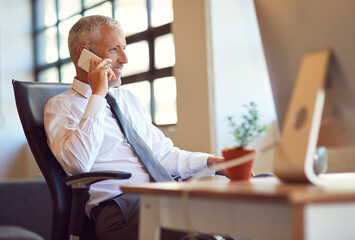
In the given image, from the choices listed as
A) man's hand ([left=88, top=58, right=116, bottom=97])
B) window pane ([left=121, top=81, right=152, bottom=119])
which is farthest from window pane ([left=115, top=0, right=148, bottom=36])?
man's hand ([left=88, top=58, right=116, bottom=97])

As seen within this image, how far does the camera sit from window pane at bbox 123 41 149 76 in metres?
4.41

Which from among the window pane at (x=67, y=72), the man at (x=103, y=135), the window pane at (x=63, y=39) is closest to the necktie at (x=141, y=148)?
the man at (x=103, y=135)

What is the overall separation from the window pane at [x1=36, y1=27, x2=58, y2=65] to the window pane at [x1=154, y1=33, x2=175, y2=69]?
6.75 feet

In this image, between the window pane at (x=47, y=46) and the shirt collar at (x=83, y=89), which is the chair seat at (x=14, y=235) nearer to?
the shirt collar at (x=83, y=89)

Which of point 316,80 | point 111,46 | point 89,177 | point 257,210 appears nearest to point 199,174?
point 257,210

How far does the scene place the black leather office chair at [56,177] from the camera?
5.39 ft

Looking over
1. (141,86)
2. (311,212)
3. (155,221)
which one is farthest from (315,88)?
(141,86)

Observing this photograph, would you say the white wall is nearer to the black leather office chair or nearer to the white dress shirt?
the white dress shirt

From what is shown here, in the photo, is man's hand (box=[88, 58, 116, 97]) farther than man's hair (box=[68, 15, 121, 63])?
No

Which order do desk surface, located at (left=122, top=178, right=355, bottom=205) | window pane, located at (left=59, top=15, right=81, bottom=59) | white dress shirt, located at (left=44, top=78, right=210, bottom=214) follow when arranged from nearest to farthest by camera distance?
1. desk surface, located at (left=122, top=178, right=355, bottom=205)
2. white dress shirt, located at (left=44, top=78, right=210, bottom=214)
3. window pane, located at (left=59, top=15, right=81, bottom=59)

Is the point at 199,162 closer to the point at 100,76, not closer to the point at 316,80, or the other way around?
the point at 100,76

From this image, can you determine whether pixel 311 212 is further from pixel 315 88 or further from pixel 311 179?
pixel 315 88

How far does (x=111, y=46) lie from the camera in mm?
2152

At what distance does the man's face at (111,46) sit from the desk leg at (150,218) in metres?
1.10
